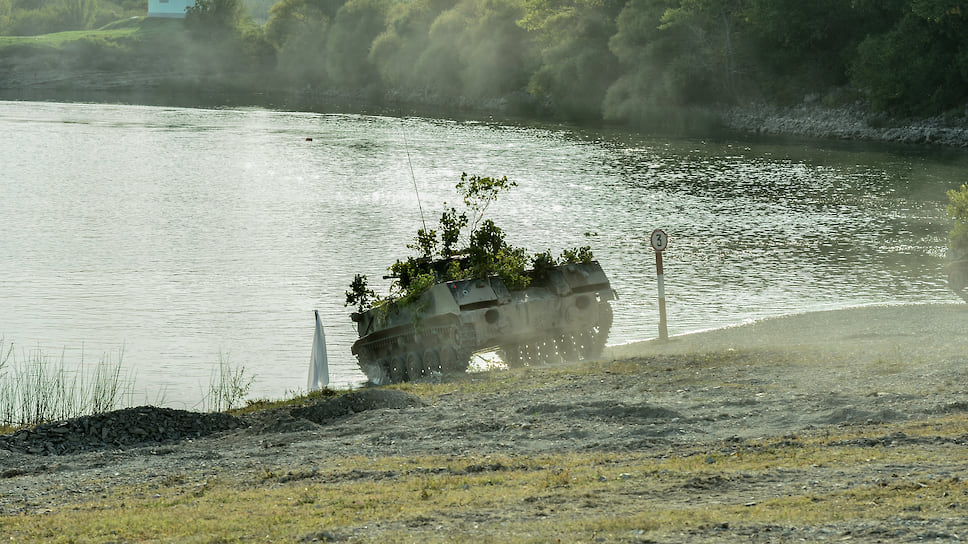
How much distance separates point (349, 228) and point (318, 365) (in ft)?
69.9

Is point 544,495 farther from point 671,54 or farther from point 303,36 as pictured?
point 303,36

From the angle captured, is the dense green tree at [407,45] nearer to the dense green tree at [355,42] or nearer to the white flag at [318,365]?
the dense green tree at [355,42]

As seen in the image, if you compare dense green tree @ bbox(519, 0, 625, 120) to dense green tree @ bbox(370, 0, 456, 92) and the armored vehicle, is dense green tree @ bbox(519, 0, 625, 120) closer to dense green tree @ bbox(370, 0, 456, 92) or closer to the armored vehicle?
dense green tree @ bbox(370, 0, 456, 92)

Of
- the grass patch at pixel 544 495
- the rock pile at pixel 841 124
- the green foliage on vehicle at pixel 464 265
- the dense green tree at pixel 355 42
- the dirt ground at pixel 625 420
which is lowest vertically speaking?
the grass patch at pixel 544 495

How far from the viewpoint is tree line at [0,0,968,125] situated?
74750 mm

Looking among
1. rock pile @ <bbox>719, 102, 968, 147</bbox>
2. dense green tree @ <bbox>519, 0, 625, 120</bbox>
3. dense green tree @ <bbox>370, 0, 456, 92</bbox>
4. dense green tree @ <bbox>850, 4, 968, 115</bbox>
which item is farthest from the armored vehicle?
dense green tree @ <bbox>370, 0, 456, 92</bbox>

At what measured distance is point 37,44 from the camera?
615ft

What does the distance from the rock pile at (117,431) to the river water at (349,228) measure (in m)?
4.68

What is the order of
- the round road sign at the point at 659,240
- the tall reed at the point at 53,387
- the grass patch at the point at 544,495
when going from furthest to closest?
the round road sign at the point at 659,240 → the tall reed at the point at 53,387 → the grass patch at the point at 544,495

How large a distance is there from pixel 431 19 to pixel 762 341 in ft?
396

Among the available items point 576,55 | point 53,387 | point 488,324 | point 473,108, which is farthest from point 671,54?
point 53,387

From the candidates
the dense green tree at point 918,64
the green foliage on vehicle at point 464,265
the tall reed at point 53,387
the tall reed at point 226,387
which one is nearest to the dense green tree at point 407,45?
the dense green tree at point 918,64

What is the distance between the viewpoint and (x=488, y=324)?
2134cm

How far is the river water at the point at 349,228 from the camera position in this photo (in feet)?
83.6
